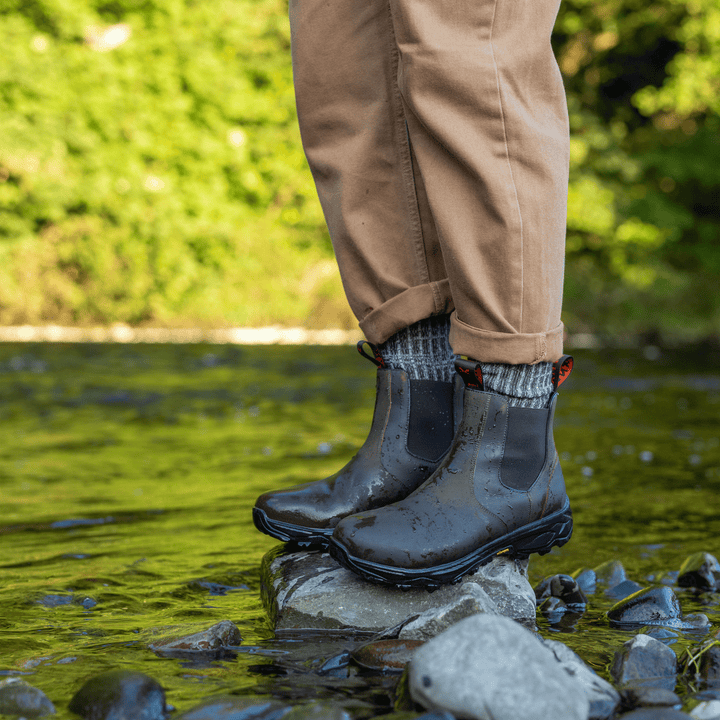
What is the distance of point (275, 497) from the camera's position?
152cm

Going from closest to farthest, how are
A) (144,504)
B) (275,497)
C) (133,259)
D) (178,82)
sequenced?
(275,497) → (144,504) → (133,259) → (178,82)

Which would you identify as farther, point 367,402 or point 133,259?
point 133,259

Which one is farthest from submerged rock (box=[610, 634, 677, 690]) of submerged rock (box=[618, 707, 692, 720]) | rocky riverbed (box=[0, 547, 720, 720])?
submerged rock (box=[618, 707, 692, 720])

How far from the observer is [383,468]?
1.52 metres

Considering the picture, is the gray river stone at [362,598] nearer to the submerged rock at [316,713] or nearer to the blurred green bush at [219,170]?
the submerged rock at [316,713]

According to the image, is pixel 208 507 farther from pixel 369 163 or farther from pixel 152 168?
pixel 152 168

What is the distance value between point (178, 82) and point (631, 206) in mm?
7961

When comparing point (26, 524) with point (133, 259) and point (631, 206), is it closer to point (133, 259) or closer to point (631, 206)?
point (133, 259)

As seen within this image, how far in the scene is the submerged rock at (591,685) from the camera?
3.17 ft

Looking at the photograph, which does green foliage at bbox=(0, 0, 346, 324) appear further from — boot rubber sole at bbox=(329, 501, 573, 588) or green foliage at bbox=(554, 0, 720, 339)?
boot rubber sole at bbox=(329, 501, 573, 588)

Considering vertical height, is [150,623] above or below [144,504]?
above

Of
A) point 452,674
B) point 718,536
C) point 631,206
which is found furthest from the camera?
point 631,206

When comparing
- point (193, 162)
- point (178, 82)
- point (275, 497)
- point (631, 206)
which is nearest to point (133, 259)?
point (193, 162)

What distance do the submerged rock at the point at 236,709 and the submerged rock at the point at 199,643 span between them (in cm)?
20
